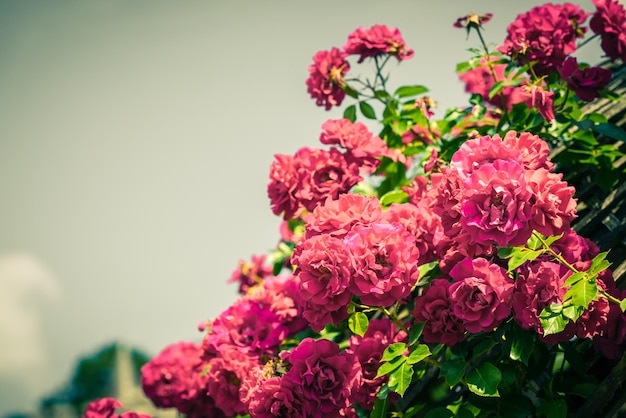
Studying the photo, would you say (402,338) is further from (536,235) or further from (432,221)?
(536,235)

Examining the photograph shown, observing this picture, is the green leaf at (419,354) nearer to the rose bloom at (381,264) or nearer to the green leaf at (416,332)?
the green leaf at (416,332)

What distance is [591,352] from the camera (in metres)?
1.81

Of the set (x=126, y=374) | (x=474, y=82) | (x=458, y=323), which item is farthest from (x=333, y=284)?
(x=126, y=374)

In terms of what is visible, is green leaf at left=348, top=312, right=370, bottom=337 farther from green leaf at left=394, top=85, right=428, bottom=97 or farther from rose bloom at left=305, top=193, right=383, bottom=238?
green leaf at left=394, top=85, right=428, bottom=97

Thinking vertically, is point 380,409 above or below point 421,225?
below

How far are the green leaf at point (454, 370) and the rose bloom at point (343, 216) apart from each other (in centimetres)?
45

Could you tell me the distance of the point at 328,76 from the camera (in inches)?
92.8

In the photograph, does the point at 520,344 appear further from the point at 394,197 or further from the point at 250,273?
the point at 250,273

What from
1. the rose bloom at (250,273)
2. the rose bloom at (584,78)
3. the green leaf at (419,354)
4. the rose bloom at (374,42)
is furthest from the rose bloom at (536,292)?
the rose bloom at (250,273)

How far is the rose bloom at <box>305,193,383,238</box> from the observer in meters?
1.62

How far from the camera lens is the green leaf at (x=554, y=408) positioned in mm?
1613

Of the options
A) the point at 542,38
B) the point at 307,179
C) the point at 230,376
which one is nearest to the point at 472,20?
the point at 542,38

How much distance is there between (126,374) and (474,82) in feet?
94.6

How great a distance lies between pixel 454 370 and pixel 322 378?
36cm
